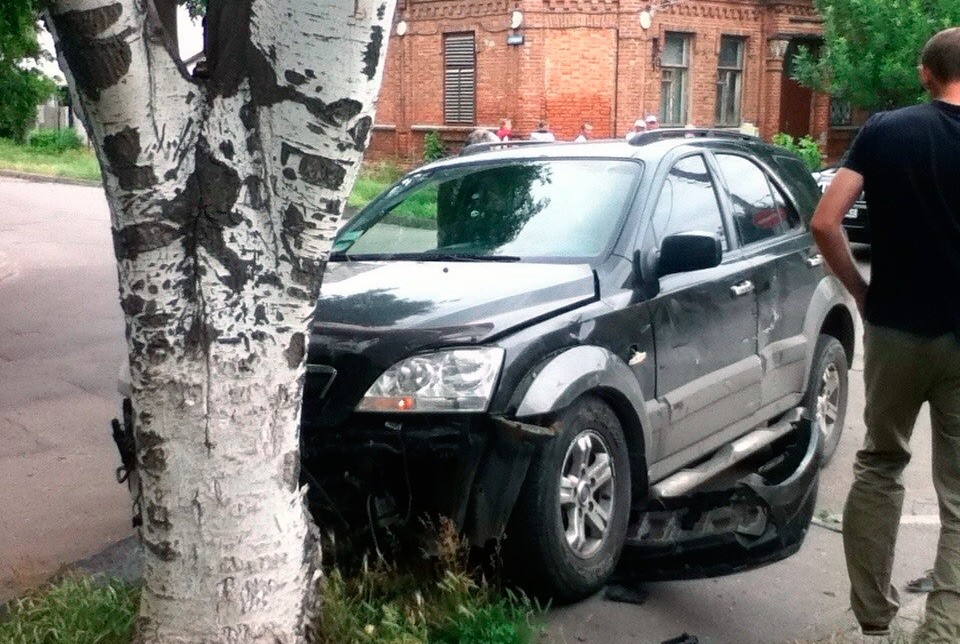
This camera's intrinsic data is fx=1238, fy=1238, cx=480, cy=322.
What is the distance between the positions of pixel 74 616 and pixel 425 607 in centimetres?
115

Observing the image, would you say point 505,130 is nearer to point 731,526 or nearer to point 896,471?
point 731,526

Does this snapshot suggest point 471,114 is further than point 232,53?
Yes

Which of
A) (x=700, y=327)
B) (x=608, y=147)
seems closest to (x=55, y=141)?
(x=608, y=147)

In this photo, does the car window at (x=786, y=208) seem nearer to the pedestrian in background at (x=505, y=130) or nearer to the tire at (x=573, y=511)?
the tire at (x=573, y=511)

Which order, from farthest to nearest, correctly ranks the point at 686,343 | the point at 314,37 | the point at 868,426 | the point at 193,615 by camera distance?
the point at 686,343 → the point at 868,426 → the point at 193,615 → the point at 314,37

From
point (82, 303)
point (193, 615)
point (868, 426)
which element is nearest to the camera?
point (193, 615)

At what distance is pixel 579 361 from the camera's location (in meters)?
4.44

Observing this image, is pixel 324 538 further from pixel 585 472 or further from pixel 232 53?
pixel 232 53

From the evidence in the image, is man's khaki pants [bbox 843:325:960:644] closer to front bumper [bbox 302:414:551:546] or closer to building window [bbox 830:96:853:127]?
front bumper [bbox 302:414:551:546]

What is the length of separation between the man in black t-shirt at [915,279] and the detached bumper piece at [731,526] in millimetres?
525

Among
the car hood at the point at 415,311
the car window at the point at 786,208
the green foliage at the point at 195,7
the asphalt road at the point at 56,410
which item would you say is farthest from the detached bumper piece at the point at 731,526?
the green foliage at the point at 195,7

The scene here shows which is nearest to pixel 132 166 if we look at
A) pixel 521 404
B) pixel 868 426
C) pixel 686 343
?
pixel 521 404

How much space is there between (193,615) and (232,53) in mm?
1571

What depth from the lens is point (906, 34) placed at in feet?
73.7
